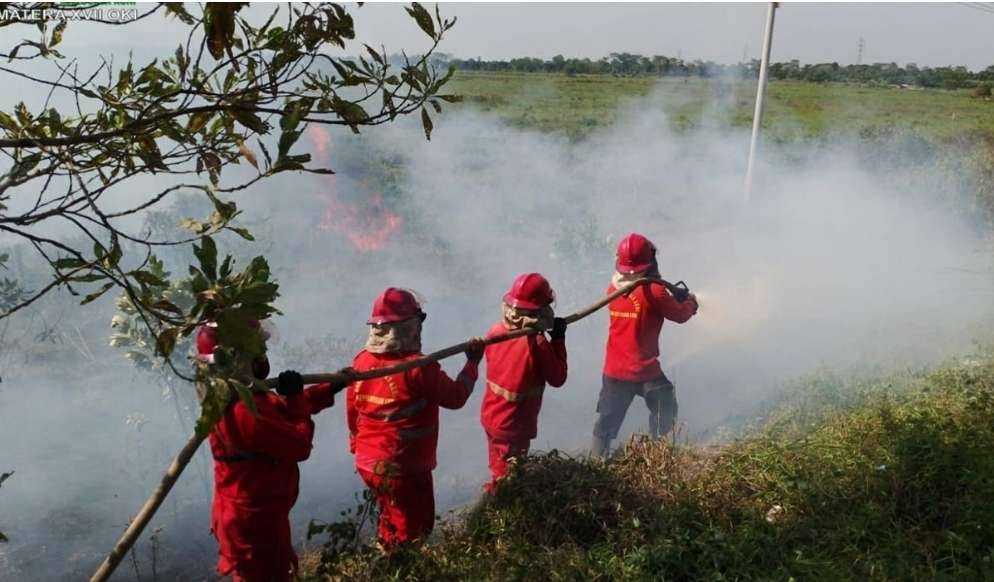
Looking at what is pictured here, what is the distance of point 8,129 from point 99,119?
249 mm

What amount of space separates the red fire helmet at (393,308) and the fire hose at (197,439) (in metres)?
0.28

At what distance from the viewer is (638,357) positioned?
204 inches

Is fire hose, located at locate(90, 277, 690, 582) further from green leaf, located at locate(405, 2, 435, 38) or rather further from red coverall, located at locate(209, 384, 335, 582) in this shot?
green leaf, located at locate(405, 2, 435, 38)

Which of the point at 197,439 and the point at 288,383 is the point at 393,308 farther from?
the point at 197,439

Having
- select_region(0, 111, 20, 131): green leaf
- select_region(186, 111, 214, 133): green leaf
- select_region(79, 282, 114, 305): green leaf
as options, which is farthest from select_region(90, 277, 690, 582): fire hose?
select_region(0, 111, 20, 131): green leaf

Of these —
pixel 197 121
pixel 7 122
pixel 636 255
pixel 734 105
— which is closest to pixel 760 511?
pixel 636 255

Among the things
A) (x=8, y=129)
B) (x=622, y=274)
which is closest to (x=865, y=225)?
(x=622, y=274)

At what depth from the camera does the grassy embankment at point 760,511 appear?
297 centimetres

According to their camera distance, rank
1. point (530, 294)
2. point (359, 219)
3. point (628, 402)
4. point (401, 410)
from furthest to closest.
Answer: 1. point (359, 219)
2. point (628, 402)
3. point (530, 294)
4. point (401, 410)

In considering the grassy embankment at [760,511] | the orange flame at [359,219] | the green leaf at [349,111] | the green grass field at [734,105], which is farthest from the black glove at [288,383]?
the green grass field at [734,105]

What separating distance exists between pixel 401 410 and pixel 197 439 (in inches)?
69.5

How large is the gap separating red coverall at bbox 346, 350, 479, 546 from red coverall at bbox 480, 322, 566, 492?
540 mm

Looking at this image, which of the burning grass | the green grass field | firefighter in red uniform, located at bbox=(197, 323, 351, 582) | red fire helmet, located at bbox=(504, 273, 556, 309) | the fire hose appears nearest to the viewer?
the fire hose

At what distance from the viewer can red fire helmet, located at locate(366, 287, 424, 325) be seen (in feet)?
12.2
